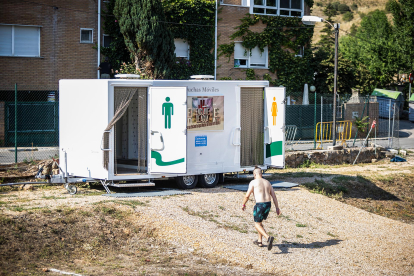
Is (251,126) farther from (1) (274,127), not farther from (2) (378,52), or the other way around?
(2) (378,52)

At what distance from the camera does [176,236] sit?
10.4m

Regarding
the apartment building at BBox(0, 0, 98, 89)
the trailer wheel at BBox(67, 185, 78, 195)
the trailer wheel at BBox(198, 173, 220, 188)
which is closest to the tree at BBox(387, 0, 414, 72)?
the apartment building at BBox(0, 0, 98, 89)

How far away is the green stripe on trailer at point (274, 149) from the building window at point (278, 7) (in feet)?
51.1

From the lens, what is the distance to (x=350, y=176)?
63.1 feet

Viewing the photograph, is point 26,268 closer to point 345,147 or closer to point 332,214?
point 332,214

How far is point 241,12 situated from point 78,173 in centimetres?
1827

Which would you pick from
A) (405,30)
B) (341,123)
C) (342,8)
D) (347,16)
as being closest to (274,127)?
(341,123)

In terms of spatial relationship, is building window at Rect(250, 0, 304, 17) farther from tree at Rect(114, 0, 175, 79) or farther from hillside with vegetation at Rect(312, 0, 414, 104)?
tree at Rect(114, 0, 175, 79)

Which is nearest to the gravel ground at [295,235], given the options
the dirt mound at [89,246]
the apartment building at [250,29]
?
the dirt mound at [89,246]

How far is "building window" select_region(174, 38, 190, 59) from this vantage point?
27562 mm

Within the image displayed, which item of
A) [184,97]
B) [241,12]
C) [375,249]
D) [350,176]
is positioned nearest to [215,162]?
[184,97]

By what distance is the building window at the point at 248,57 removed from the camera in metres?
29.7

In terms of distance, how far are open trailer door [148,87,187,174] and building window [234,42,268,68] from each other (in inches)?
647

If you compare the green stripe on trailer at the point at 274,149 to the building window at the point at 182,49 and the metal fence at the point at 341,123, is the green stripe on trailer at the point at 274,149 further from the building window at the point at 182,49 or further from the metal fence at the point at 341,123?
the building window at the point at 182,49
